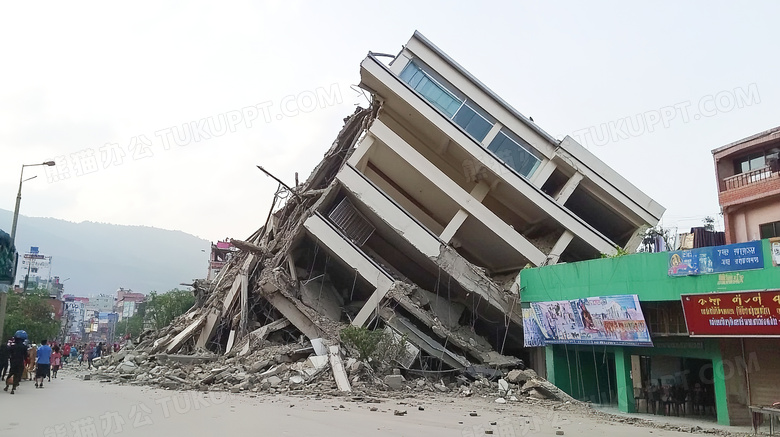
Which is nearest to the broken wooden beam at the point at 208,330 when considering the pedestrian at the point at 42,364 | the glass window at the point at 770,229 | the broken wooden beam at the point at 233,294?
the broken wooden beam at the point at 233,294

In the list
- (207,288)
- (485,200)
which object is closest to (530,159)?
(485,200)

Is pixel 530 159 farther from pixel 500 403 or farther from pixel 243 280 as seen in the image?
pixel 243 280

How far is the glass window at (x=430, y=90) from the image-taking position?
2253 centimetres

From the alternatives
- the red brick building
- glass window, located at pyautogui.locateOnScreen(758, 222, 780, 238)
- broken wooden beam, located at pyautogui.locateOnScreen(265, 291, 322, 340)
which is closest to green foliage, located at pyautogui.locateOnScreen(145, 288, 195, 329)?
broken wooden beam, located at pyautogui.locateOnScreen(265, 291, 322, 340)

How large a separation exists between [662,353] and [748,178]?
8165 millimetres

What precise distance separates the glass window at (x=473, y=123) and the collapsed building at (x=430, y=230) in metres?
0.05

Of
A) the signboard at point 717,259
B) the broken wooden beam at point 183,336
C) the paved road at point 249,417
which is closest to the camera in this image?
the paved road at point 249,417

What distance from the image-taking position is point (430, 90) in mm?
22844

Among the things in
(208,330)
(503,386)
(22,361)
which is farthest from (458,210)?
(22,361)

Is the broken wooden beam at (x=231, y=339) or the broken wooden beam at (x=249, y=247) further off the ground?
the broken wooden beam at (x=249, y=247)

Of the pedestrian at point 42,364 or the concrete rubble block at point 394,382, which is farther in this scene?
the concrete rubble block at point 394,382

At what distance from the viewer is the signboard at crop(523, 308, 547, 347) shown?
1766 cm

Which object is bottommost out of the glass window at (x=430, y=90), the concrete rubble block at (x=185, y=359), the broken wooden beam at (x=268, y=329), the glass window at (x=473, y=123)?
the concrete rubble block at (x=185, y=359)

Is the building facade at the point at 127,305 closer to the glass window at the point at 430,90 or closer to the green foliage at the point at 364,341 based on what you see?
the glass window at the point at 430,90
